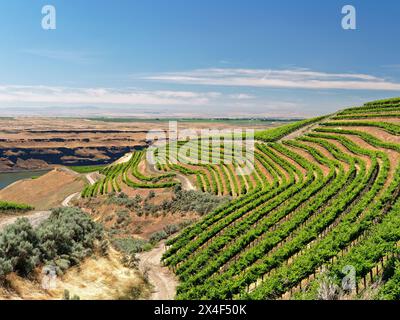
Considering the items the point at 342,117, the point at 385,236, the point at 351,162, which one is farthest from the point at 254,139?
the point at 385,236

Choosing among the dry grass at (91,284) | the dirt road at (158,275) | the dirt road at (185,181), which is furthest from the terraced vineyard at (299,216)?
the dry grass at (91,284)

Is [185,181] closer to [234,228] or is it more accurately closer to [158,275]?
[234,228]

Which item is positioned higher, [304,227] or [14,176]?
[304,227]

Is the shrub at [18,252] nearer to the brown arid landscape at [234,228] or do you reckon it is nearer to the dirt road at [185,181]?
the brown arid landscape at [234,228]

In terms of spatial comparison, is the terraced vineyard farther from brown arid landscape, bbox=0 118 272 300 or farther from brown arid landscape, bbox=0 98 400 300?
brown arid landscape, bbox=0 118 272 300

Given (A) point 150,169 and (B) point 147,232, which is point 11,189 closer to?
(A) point 150,169

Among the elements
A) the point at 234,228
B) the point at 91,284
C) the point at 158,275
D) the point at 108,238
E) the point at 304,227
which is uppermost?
the point at 108,238

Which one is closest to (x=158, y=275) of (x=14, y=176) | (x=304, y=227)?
(x=304, y=227)
